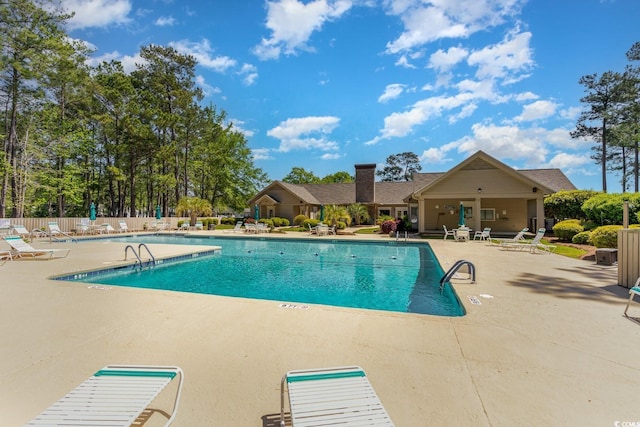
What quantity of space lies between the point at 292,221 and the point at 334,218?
33.0ft

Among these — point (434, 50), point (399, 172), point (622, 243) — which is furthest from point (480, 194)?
point (399, 172)

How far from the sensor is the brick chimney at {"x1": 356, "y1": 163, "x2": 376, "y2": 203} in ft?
113

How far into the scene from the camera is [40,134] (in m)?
25.0

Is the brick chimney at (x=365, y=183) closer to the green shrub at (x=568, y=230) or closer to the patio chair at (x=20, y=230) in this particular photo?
the green shrub at (x=568, y=230)

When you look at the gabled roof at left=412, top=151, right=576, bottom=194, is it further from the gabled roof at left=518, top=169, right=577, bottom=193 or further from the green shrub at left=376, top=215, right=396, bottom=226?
the green shrub at left=376, top=215, right=396, bottom=226

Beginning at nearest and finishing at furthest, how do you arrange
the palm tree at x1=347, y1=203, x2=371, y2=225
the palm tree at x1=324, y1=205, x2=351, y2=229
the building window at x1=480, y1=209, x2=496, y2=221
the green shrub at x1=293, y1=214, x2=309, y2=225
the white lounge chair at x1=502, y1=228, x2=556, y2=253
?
1. the white lounge chair at x1=502, y1=228, x2=556, y2=253
2. the building window at x1=480, y1=209, x2=496, y2=221
3. the palm tree at x1=324, y1=205, x2=351, y2=229
4. the palm tree at x1=347, y1=203, x2=371, y2=225
5. the green shrub at x1=293, y1=214, x2=309, y2=225

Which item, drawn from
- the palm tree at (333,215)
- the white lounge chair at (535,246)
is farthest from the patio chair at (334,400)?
the palm tree at (333,215)

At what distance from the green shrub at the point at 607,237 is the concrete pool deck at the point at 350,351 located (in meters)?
7.40

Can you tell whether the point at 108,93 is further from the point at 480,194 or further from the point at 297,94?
the point at 480,194

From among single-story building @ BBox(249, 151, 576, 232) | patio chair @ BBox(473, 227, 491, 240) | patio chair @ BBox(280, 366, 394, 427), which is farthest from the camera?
single-story building @ BBox(249, 151, 576, 232)

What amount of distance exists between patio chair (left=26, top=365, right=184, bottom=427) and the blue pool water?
5.09 metres

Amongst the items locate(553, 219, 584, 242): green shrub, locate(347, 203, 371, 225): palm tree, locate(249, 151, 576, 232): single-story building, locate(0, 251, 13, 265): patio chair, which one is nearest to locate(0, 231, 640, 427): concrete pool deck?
locate(0, 251, 13, 265): patio chair

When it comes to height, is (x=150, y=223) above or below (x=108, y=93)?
below

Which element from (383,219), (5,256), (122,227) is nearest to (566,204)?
(383,219)
